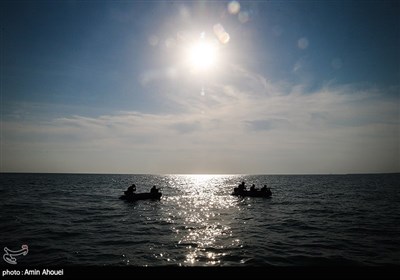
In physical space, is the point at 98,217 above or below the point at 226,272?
below

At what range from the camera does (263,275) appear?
471cm

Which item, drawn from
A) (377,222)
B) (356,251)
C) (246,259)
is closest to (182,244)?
(246,259)

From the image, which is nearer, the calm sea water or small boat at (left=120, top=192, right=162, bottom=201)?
the calm sea water

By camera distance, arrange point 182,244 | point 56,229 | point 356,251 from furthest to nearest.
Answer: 1. point 56,229
2. point 182,244
3. point 356,251

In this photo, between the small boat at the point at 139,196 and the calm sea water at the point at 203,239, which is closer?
the calm sea water at the point at 203,239

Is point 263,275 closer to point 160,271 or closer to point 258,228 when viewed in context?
point 160,271

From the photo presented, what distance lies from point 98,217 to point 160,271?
2571 cm

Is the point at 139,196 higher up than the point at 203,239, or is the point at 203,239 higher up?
the point at 139,196

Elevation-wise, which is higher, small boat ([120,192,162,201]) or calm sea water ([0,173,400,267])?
small boat ([120,192,162,201])

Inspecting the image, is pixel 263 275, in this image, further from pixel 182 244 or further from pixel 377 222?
pixel 377 222

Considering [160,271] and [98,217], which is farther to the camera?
[98,217]

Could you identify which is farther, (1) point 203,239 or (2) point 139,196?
(2) point 139,196

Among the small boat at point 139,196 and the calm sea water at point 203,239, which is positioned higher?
the small boat at point 139,196

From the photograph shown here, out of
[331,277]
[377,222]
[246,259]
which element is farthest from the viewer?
[377,222]
